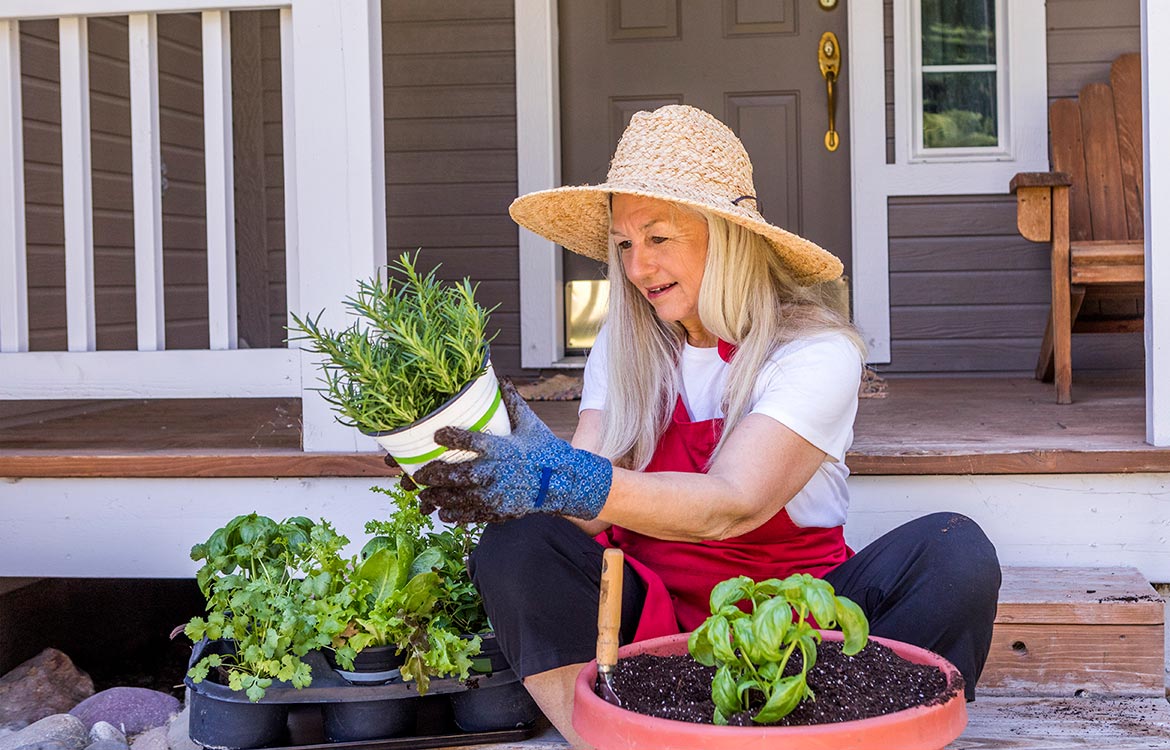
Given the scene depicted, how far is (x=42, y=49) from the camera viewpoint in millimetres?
3809

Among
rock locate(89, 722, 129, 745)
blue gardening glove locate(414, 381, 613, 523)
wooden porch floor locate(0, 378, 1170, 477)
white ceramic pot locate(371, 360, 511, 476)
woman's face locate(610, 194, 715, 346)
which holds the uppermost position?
woman's face locate(610, 194, 715, 346)

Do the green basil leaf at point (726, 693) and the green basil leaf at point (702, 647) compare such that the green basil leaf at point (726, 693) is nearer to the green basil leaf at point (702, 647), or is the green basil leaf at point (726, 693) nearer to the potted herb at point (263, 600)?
the green basil leaf at point (702, 647)

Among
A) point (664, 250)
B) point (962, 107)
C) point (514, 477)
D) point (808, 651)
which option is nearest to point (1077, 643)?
point (664, 250)

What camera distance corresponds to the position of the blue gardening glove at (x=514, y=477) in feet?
4.25

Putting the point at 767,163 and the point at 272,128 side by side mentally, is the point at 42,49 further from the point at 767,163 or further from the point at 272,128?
the point at 767,163

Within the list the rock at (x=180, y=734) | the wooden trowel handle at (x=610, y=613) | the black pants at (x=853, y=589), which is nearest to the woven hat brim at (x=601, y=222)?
the black pants at (x=853, y=589)

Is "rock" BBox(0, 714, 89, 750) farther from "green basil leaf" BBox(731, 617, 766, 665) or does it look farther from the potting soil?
"green basil leaf" BBox(731, 617, 766, 665)

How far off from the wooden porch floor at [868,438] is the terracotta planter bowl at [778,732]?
116cm

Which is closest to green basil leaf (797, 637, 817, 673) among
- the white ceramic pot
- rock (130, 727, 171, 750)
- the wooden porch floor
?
the white ceramic pot

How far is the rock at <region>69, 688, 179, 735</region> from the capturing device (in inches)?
93.4

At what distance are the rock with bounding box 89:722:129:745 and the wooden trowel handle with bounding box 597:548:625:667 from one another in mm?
1280

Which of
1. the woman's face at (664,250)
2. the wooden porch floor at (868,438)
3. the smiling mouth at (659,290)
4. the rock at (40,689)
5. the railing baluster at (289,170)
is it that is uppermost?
the railing baluster at (289,170)

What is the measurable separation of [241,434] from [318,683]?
46.0 inches

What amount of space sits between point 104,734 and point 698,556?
1196 millimetres
